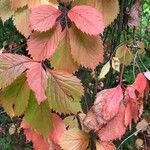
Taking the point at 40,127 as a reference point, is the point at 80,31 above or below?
above

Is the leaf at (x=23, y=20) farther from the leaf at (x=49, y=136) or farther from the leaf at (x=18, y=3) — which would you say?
the leaf at (x=49, y=136)

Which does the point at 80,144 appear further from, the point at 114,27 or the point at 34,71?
the point at 114,27

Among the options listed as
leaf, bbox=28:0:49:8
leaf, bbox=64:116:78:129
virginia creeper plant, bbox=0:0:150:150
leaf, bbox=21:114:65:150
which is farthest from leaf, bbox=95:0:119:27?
leaf, bbox=64:116:78:129

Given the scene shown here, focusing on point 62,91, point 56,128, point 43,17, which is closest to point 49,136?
point 56,128

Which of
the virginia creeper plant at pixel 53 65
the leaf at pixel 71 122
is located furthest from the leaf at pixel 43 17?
the leaf at pixel 71 122

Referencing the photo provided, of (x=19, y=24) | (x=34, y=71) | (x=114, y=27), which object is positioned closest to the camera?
(x=34, y=71)

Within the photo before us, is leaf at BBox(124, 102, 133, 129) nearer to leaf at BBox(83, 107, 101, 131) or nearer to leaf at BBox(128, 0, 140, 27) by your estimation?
leaf at BBox(83, 107, 101, 131)

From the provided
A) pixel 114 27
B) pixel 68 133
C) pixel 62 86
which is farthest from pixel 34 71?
pixel 114 27
